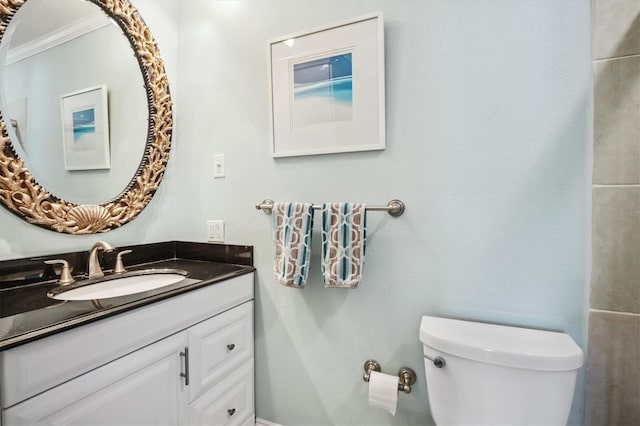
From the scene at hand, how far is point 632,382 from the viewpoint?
2.68 ft

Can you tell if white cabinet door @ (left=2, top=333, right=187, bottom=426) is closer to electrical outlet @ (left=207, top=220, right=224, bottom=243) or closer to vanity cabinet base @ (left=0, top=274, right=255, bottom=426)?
vanity cabinet base @ (left=0, top=274, right=255, bottom=426)

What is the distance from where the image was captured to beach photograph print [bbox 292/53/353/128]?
1128 mm

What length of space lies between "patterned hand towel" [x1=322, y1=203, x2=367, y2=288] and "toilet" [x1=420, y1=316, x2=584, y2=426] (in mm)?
296

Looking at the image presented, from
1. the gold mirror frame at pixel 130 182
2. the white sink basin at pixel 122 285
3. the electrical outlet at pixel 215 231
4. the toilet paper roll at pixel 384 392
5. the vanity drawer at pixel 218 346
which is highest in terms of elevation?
the gold mirror frame at pixel 130 182

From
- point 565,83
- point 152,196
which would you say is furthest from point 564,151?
point 152,196

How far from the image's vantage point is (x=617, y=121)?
2.68 ft

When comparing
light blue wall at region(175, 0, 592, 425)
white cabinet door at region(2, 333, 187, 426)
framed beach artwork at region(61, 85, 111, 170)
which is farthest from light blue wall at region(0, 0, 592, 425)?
white cabinet door at region(2, 333, 187, 426)

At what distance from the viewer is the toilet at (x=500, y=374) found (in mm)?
769

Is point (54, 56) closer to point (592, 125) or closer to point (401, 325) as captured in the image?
point (401, 325)

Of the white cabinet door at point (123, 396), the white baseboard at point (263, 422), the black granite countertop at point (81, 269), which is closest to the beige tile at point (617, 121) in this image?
the black granite countertop at point (81, 269)

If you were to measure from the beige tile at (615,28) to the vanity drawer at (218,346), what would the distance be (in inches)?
58.6

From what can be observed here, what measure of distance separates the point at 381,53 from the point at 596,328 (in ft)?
3.61

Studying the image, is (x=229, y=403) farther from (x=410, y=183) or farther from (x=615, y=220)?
(x=615, y=220)

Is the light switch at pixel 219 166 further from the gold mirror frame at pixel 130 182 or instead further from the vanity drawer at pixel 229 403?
the vanity drawer at pixel 229 403
